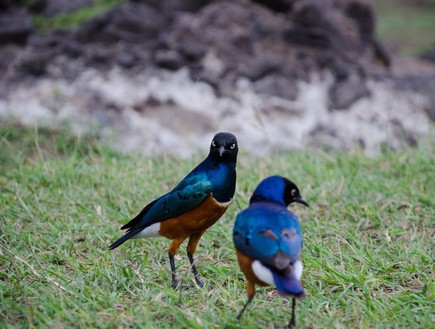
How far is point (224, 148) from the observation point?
130 inches

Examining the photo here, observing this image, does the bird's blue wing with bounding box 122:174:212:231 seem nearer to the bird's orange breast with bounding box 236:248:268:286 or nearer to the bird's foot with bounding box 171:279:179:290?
the bird's foot with bounding box 171:279:179:290

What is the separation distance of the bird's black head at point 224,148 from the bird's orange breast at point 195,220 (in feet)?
0.80

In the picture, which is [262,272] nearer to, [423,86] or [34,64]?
[34,64]

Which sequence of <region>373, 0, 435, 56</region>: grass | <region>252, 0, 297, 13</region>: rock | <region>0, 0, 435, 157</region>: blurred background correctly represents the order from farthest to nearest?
<region>373, 0, 435, 56</region>: grass
<region>252, 0, 297, 13</region>: rock
<region>0, 0, 435, 157</region>: blurred background

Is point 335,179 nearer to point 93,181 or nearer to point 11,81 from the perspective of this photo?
point 93,181

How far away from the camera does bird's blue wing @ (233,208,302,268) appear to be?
8.57 feet

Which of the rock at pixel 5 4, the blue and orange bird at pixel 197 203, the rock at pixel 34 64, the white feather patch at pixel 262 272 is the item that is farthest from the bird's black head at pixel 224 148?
the rock at pixel 5 4

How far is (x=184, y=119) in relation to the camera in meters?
Result: 6.47

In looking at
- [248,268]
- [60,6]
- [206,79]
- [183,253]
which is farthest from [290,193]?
[60,6]

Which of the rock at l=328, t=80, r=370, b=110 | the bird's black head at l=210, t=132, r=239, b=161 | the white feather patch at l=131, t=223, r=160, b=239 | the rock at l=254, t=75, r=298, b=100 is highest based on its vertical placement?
the bird's black head at l=210, t=132, r=239, b=161

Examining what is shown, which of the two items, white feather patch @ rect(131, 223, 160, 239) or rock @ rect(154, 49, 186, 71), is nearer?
white feather patch @ rect(131, 223, 160, 239)

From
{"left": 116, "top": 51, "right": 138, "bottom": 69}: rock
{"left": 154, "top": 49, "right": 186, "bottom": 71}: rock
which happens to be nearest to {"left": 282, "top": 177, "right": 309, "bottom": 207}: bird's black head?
{"left": 154, "top": 49, "right": 186, "bottom": 71}: rock

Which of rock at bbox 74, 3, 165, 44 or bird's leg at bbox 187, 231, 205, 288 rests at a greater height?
rock at bbox 74, 3, 165, 44

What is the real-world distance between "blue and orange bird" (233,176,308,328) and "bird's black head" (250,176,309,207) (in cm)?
Result: 1
